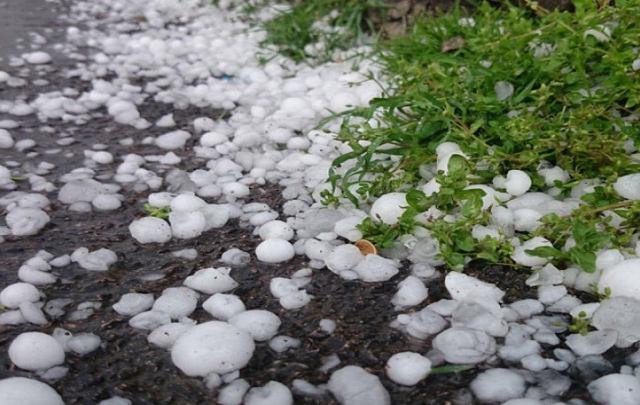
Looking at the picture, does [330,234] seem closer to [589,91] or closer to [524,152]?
[524,152]

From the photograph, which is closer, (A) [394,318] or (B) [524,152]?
(A) [394,318]

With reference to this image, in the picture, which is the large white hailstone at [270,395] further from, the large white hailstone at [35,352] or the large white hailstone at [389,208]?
the large white hailstone at [389,208]

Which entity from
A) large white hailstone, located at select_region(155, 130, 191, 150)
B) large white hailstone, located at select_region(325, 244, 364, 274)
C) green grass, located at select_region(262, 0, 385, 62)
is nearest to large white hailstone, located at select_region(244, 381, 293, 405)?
large white hailstone, located at select_region(325, 244, 364, 274)

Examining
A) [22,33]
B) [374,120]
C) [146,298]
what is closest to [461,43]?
[374,120]

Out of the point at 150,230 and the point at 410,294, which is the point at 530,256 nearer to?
the point at 410,294

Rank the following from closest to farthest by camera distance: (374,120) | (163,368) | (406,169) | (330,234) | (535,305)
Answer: (163,368), (535,305), (330,234), (406,169), (374,120)

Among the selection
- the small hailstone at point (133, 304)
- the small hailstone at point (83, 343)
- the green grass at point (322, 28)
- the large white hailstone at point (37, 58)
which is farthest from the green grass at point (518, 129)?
the large white hailstone at point (37, 58)

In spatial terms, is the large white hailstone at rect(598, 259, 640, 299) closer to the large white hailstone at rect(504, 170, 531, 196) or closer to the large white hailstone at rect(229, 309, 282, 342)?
the large white hailstone at rect(504, 170, 531, 196)
